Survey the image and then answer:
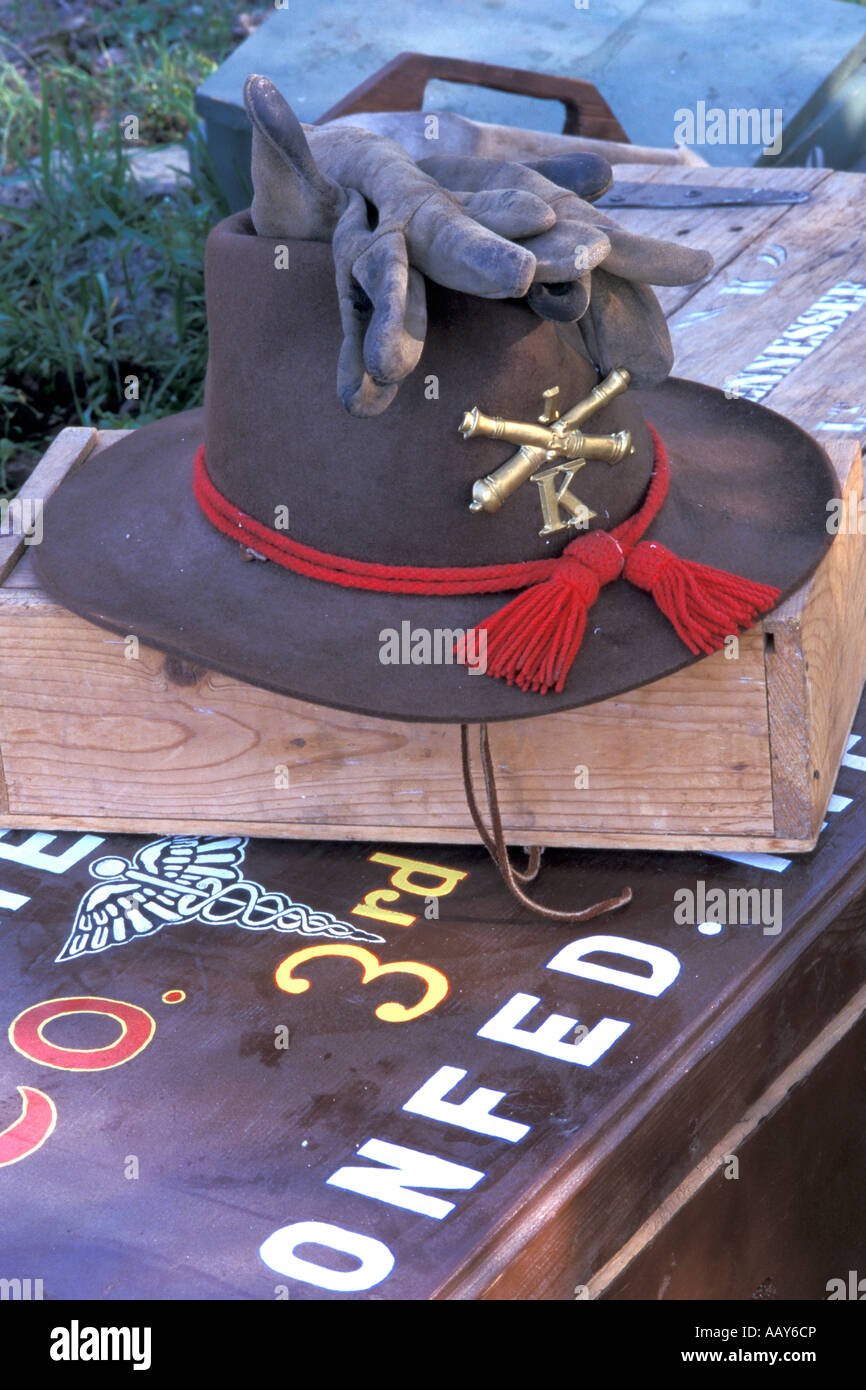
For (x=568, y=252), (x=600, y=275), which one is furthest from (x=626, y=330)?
(x=568, y=252)

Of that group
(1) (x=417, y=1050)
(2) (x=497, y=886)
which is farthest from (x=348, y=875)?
(1) (x=417, y=1050)

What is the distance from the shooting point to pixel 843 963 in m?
1.41

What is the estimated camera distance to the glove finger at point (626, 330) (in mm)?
1298

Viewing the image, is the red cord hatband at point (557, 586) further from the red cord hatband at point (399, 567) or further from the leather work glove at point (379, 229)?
the leather work glove at point (379, 229)

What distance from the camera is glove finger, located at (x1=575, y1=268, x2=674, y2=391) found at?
1298 mm

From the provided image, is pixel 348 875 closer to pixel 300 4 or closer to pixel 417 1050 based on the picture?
pixel 417 1050

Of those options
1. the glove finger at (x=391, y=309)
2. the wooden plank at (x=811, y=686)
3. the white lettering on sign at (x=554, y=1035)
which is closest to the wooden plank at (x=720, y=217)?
the wooden plank at (x=811, y=686)

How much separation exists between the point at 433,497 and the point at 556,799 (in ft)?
1.04

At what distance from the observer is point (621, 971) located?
130cm

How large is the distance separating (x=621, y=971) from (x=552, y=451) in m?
0.44

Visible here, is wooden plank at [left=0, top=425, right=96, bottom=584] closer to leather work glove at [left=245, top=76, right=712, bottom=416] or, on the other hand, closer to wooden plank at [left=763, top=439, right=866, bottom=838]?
leather work glove at [left=245, top=76, right=712, bottom=416]

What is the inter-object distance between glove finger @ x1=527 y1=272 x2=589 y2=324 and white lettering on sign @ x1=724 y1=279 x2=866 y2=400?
0.82 metres

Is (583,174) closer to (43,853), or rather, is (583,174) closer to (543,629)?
(543,629)

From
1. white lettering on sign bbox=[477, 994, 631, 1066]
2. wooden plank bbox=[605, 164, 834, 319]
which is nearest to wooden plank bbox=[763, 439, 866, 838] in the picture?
white lettering on sign bbox=[477, 994, 631, 1066]
